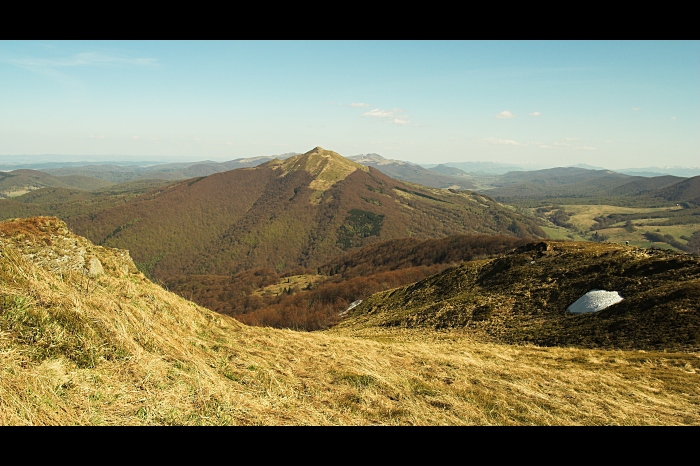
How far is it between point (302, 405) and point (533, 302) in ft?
123

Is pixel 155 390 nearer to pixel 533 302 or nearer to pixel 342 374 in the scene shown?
pixel 342 374

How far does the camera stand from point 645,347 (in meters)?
22.7

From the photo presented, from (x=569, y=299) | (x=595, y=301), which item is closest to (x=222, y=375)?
(x=595, y=301)

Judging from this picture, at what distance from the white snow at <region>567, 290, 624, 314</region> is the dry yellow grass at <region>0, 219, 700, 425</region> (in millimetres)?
13427

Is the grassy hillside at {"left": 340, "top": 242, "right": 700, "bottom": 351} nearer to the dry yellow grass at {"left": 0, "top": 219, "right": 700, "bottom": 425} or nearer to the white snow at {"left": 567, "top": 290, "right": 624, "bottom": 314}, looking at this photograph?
the white snow at {"left": 567, "top": 290, "right": 624, "bottom": 314}

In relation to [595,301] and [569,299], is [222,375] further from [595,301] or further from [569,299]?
[569,299]

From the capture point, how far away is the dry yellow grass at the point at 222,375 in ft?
21.8

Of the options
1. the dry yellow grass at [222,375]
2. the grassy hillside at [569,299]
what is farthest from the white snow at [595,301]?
the dry yellow grass at [222,375]

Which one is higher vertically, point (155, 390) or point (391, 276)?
point (155, 390)

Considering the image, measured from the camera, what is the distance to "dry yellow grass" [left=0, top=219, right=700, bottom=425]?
6.65 m

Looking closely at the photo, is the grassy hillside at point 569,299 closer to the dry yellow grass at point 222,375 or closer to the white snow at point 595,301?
the white snow at point 595,301

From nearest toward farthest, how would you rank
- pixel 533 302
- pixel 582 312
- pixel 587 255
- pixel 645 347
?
pixel 645 347
pixel 582 312
pixel 533 302
pixel 587 255

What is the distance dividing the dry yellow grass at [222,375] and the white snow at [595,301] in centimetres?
1343

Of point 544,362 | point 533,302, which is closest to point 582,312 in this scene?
point 533,302
